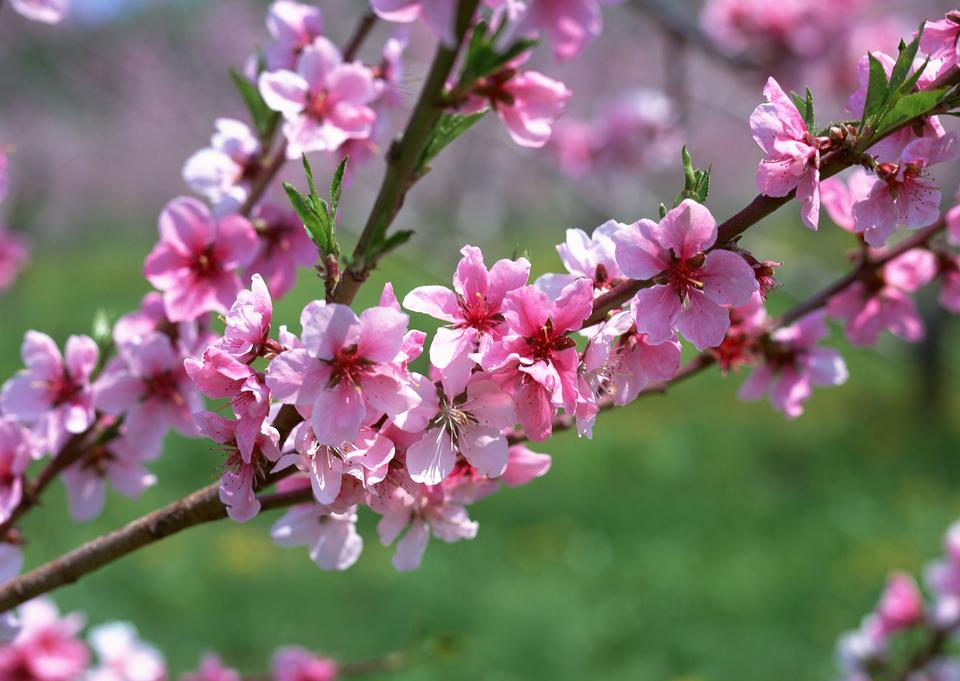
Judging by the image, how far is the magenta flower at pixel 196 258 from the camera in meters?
0.97

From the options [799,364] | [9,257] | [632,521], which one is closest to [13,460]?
[799,364]

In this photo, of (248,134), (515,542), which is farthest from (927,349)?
(248,134)

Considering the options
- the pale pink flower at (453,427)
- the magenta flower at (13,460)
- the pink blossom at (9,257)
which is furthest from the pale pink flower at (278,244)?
the pink blossom at (9,257)

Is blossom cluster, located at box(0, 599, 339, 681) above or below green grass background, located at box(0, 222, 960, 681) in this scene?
above

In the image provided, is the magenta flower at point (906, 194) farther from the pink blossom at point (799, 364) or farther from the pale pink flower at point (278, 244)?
Answer: the pale pink flower at point (278, 244)

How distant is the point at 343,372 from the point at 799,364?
1.95ft

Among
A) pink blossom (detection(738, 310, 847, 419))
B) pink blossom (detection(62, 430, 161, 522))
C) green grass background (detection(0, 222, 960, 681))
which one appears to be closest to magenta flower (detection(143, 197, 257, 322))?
pink blossom (detection(62, 430, 161, 522))

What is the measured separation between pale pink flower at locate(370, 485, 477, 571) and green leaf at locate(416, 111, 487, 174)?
0.26 meters

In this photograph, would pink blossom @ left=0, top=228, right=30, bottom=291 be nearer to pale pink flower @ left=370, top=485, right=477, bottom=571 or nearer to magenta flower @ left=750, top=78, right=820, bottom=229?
pale pink flower @ left=370, top=485, right=477, bottom=571

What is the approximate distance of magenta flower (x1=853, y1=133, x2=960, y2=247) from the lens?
0.72m

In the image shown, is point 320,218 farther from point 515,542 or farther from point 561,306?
point 515,542

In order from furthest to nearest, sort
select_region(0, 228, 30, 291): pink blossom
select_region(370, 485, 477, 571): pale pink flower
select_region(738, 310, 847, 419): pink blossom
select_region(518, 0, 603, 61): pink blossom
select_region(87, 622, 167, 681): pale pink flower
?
select_region(0, 228, 30, 291): pink blossom → select_region(87, 622, 167, 681): pale pink flower → select_region(738, 310, 847, 419): pink blossom → select_region(370, 485, 477, 571): pale pink flower → select_region(518, 0, 603, 61): pink blossom

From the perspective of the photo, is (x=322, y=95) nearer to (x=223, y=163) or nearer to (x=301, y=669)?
(x=223, y=163)

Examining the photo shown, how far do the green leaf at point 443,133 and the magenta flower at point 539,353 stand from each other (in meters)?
0.11
